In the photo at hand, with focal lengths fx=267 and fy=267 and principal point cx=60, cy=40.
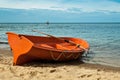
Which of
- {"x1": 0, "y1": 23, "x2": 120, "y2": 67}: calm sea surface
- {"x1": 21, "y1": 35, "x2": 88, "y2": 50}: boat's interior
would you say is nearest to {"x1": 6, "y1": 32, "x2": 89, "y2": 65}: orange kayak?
{"x1": 0, "y1": 23, "x2": 120, "y2": 67}: calm sea surface

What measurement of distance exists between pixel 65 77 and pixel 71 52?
12.7ft

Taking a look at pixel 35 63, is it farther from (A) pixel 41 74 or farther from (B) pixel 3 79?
(B) pixel 3 79

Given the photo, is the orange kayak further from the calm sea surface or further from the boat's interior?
the boat's interior

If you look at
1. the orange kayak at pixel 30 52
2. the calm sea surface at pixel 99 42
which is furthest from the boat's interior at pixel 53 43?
the orange kayak at pixel 30 52

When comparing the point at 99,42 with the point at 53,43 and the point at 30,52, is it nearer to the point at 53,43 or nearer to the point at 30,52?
the point at 53,43

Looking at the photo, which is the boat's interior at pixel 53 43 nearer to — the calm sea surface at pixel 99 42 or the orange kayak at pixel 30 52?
the calm sea surface at pixel 99 42

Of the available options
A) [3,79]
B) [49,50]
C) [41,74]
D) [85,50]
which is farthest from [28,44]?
[85,50]

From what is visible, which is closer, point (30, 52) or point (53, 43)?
point (30, 52)

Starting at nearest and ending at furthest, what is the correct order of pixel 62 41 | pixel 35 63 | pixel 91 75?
pixel 91 75 < pixel 35 63 < pixel 62 41

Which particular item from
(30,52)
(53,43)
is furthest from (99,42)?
(30,52)

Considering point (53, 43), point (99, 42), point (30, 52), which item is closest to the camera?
point (30, 52)

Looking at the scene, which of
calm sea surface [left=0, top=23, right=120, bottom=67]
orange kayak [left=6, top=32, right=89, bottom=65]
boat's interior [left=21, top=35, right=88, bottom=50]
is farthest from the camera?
boat's interior [left=21, top=35, right=88, bottom=50]

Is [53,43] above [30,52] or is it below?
below

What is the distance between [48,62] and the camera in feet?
39.8
